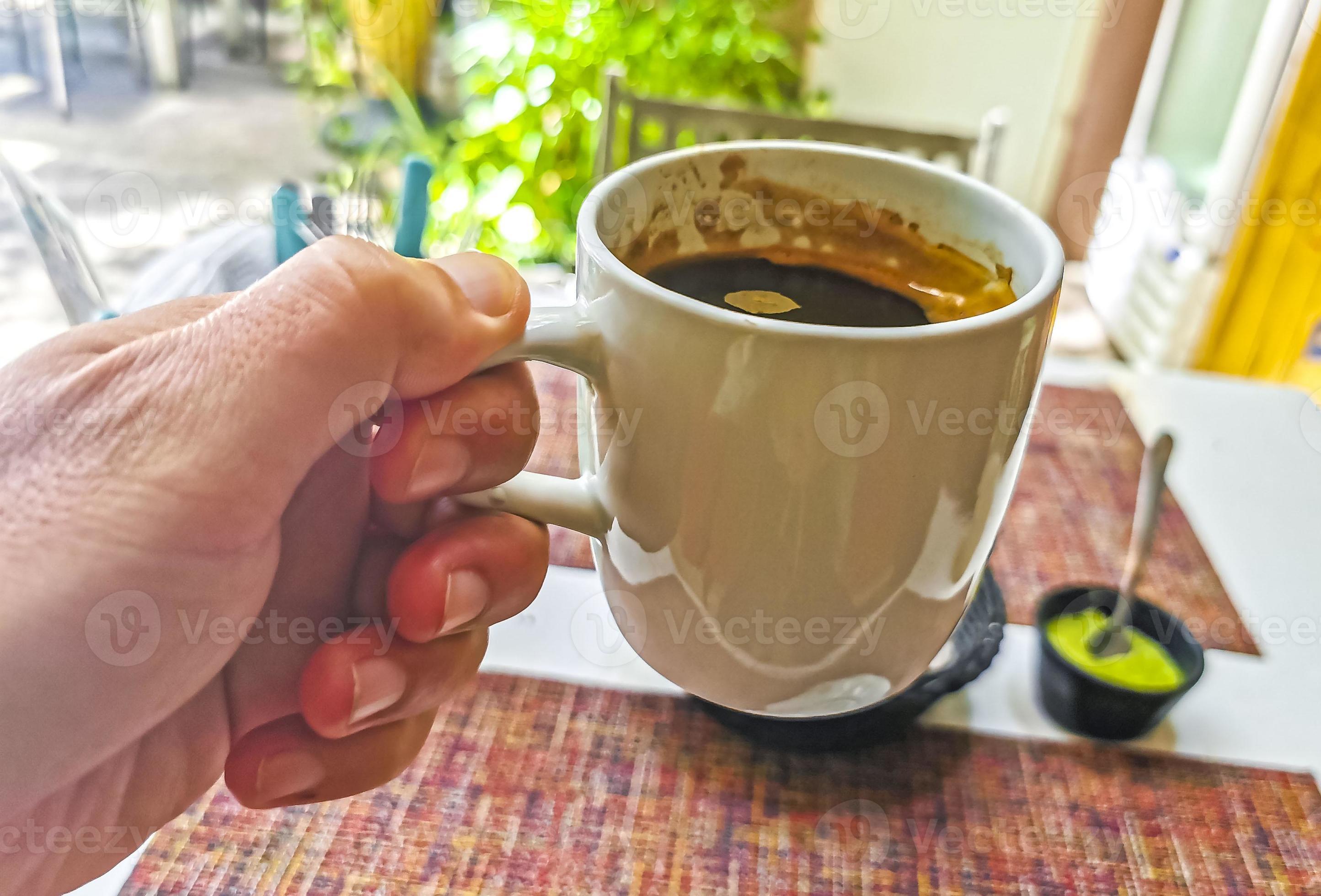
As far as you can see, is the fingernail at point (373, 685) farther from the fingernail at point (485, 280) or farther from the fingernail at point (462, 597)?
the fingernail at point (485, 280)

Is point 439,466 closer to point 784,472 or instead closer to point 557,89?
point 784,472

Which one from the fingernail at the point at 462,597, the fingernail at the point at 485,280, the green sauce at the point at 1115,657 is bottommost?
the green sauce at the point at 1115,657

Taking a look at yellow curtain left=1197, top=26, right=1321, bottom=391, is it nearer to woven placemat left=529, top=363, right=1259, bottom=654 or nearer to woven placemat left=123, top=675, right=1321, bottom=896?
woven placemat left=529, top=363, right=1259, bottom=654

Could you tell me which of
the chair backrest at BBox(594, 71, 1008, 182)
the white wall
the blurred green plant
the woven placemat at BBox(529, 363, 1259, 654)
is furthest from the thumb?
the white wall

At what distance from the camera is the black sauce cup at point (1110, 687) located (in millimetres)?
604

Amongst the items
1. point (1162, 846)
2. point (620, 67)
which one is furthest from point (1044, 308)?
point (620, 67)

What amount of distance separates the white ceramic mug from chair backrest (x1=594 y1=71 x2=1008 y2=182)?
0.74 meters

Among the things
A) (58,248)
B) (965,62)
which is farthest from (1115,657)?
(965,62)

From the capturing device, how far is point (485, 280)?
0.45 meters

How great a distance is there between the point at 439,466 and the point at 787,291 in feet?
0.73

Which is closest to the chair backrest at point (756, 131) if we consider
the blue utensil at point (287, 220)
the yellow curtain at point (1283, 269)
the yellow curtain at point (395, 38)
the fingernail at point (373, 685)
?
the blue utensil at point (287, 220)

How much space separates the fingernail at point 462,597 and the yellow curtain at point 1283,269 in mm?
1582

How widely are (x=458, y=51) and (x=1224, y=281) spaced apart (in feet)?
5.44

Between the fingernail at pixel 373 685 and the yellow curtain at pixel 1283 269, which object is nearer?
the fingernail at pixel 373 685
